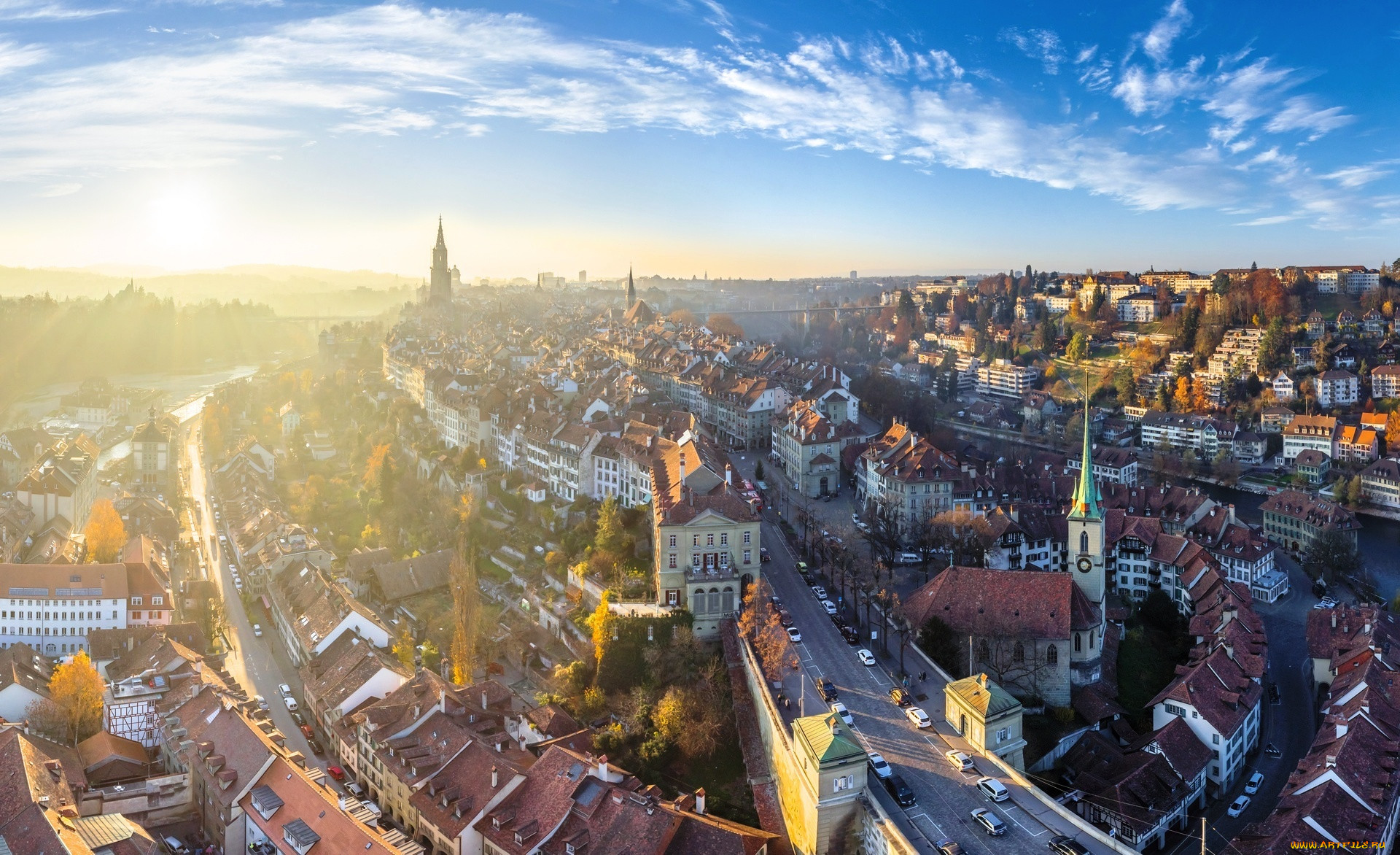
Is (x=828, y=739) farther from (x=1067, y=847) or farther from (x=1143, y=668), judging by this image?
(x=1143, y=668)

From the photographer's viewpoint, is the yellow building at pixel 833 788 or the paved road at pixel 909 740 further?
the yellow building at pixel 833 788

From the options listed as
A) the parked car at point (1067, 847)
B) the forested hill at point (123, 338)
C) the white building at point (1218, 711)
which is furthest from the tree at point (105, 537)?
the forested hill at point (123, 338)

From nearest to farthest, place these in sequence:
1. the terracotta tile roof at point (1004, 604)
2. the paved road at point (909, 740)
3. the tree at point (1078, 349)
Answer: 1. the paved road at point (909, 740)
2. the terracotta tile roof at point (1004, 604)
3. the tree at point (1078, 349)

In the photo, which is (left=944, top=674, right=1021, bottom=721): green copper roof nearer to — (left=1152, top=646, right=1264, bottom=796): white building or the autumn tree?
(left=1152, top=646, right=1264, bottom=796): white building

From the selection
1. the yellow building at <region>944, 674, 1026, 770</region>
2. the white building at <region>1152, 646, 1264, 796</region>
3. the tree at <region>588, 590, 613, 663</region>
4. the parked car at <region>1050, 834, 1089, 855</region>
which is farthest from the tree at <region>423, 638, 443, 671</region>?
the white building at <region>1152, 646, 1264, 796</region>

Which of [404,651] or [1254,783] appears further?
[404,651]

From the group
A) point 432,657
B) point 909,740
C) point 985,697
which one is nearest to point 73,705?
point 432,657

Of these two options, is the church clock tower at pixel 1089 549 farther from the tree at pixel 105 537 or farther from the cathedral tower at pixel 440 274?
the cathedral tower at pixel 440 274
